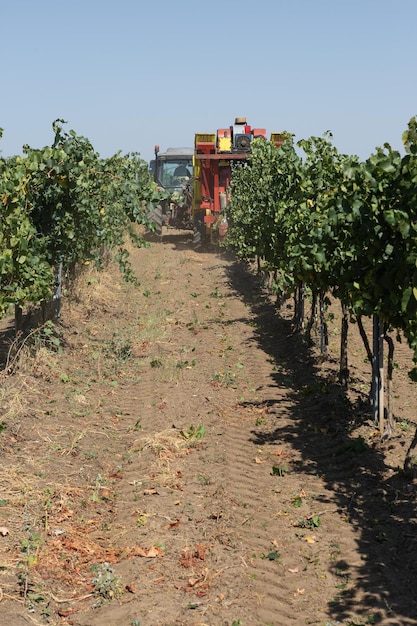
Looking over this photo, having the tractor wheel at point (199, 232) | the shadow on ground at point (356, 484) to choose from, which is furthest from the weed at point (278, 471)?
the tractor wheel at point (199, 232)

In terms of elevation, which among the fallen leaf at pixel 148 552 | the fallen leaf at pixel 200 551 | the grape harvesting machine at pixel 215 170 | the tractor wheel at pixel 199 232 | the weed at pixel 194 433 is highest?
the grape harvesting machine at pixel 215 170

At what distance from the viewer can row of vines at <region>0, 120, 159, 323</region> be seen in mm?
9047

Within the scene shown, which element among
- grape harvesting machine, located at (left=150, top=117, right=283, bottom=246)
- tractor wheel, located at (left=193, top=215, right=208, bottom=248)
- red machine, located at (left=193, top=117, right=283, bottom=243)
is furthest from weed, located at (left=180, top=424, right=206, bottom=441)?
tractor wheel, located at (left=193, top=215, right=208, bottom=248)

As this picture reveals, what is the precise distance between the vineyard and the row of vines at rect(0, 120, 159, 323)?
3 cm

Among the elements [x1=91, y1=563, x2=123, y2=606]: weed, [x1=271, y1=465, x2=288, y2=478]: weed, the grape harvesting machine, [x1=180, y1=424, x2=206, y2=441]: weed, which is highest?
the grape harvesting machine

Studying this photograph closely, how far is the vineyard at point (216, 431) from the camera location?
17.7 feet

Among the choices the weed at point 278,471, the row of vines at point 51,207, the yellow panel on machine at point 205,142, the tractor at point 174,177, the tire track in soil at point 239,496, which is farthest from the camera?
the tractor at point 174,177

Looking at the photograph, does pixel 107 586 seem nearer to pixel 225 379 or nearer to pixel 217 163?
pixel 225 379

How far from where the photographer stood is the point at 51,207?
10750 millimetres

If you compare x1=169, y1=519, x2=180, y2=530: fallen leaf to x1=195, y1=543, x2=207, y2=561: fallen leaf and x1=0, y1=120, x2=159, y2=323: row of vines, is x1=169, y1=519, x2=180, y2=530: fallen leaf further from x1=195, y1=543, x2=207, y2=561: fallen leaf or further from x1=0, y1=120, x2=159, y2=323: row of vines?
x1=0, y1=120, x2=159, y2=323: row of vines

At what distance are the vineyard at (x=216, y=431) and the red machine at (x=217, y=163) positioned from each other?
10217mm

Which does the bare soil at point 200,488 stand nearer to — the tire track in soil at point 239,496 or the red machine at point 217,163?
the tire track in soil at point 239,496

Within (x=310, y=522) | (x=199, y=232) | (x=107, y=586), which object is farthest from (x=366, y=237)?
(x=199, y=232)

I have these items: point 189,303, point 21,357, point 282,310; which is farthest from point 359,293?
point 189,303
